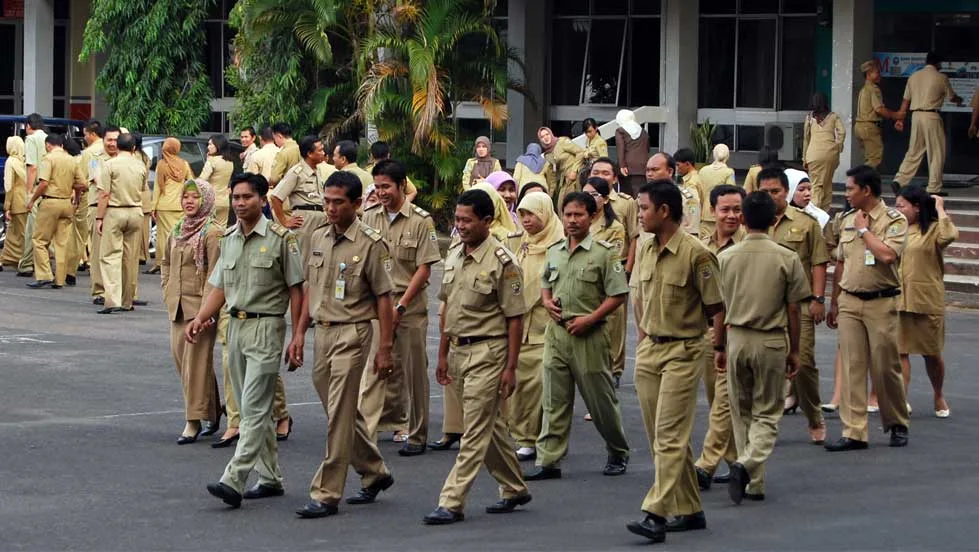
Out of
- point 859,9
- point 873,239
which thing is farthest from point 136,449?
point 859,9

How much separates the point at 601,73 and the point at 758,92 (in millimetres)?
3118

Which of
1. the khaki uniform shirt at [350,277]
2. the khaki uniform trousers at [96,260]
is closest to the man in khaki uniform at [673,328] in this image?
the khaki uniform shirt at [350,277]

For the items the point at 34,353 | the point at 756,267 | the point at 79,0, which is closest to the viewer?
the point at 756,267

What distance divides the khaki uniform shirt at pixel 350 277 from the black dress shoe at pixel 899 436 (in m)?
4.24

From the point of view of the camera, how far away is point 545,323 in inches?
442

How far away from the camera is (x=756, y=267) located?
9883 millimetres

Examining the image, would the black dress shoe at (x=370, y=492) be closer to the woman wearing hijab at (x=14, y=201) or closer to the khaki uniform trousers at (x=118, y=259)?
the khaki uniform trousers at (x=118, y=259)

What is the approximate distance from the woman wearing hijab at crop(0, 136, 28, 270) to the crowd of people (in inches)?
436

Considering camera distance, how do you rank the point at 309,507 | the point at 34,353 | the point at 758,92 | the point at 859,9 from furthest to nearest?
the point at 758,92, the point at 859,9, the point at 34,353, the point at 309,507

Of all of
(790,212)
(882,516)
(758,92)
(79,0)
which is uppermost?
(79,0)

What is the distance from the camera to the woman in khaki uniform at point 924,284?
12.9 m

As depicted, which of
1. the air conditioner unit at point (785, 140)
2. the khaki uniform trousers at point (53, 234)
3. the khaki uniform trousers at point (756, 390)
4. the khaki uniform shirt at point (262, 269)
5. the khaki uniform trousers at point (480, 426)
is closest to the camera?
the khaki uniform trousers at point (480, 426)

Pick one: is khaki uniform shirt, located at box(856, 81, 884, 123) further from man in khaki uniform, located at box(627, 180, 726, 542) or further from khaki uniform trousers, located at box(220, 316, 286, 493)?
khaki uniform trousers, located at box(220, 316, 286, 493)

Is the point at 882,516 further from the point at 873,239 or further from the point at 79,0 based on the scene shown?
the point at 79,0
